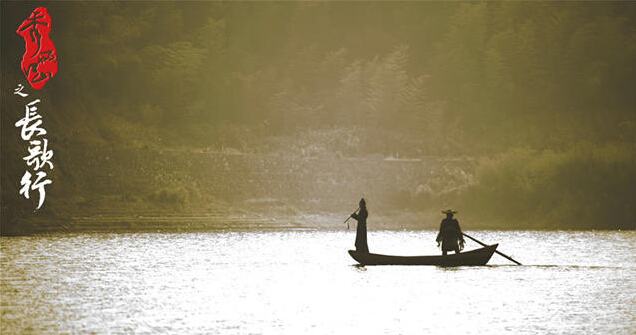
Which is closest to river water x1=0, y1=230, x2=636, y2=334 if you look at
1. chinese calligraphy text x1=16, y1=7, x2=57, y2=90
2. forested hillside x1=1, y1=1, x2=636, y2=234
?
chinese calligraphy text x1=16, y1=7, x2=57, y2=90

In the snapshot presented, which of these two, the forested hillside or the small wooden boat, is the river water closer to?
the small wooden boat

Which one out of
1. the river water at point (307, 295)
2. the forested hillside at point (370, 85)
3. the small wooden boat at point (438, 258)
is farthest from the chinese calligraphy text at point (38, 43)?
the small wooden boat at point (438, 258)

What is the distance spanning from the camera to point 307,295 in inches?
1148

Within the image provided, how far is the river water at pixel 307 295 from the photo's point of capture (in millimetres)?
22344

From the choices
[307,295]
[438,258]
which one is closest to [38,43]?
[438,258]

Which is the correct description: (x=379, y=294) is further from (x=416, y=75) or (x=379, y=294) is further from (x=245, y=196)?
(x=416, y=75)

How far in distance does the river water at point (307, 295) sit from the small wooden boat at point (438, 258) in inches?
24.0

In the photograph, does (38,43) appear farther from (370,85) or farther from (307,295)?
(307,295)

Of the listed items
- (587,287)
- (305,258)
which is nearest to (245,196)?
(305,258)

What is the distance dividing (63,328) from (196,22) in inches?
3589

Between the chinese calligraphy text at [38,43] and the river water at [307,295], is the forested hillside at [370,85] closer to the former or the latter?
the chinese calligraphy text at [38,43]

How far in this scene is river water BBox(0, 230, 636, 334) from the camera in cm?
2234

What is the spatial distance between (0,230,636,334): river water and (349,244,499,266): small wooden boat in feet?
2.00

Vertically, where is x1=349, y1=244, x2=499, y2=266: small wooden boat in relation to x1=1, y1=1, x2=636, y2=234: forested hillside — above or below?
below
